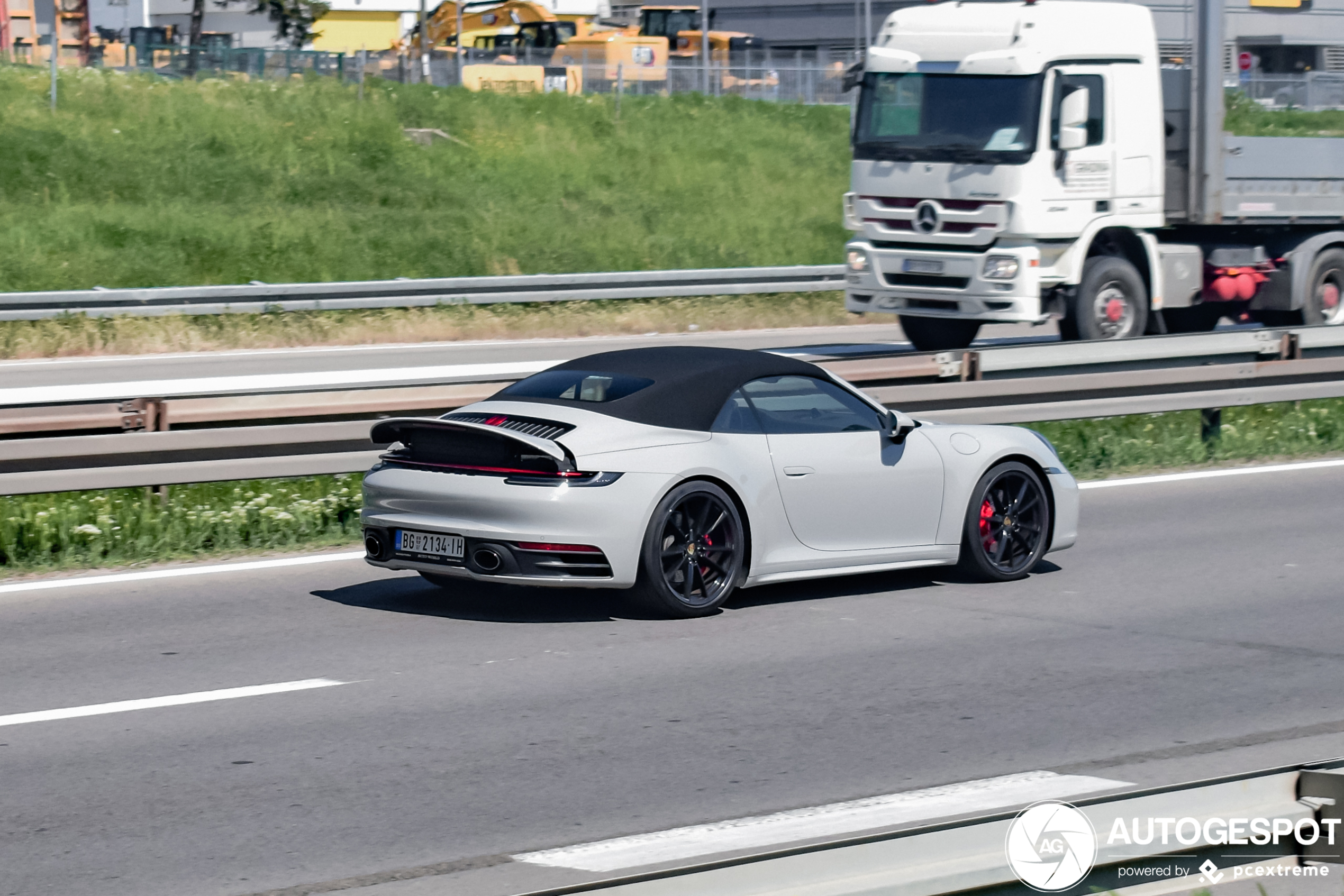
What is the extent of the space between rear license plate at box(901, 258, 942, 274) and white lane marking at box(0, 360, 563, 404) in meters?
5.94

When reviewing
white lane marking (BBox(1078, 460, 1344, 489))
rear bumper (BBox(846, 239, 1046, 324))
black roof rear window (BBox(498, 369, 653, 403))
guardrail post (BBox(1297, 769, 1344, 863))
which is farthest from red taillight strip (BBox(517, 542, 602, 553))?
rear bumper (BBox(846, 239, 1046, 324))

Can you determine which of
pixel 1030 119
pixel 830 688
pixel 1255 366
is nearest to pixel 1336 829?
pixel 830 688

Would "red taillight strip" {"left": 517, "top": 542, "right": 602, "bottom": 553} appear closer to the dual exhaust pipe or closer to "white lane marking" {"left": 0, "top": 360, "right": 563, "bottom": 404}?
the dual exhaust pipe

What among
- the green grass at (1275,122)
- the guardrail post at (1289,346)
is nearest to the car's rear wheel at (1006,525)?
the guardrail post at (1289,346)

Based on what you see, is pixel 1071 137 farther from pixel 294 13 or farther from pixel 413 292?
pixel 294 13

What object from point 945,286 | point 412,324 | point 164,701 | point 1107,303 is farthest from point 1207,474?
point 412,324

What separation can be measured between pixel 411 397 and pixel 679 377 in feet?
9.09

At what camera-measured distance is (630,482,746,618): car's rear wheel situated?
27.3ft

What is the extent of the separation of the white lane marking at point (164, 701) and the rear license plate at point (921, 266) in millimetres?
12891

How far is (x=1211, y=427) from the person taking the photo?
47.8ft

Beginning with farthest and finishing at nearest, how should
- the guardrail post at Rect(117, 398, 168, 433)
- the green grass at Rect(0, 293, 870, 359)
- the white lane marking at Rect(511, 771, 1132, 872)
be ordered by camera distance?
the green grass at Rect(0, 293, 870, 359) < the guardrail post at Rect(117, 398, 168, 433) < the white lane marking at Rect(511, 771, 1132, 872)

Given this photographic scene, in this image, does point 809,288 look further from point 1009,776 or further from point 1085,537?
point 1009,776

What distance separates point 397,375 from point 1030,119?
8120 millimetres

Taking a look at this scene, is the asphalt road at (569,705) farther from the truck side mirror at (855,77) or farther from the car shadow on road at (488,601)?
the truck side mirror at (855,77)
